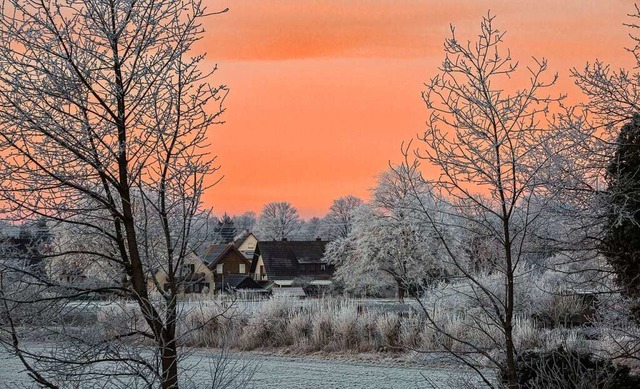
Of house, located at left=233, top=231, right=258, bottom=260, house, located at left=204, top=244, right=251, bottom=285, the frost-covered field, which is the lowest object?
the frost-covered field

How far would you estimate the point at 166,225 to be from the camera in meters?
5.51

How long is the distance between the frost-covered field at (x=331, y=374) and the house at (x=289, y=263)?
127 ft

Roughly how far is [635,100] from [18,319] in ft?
31.9

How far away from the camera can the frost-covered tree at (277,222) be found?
85.9m

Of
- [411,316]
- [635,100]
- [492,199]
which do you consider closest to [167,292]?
[492,199]

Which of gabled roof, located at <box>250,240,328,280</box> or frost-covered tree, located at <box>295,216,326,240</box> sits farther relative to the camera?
frost-covered tree, located at <box>295,216,326,240</box>

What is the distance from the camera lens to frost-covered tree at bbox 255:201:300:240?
85.9 m

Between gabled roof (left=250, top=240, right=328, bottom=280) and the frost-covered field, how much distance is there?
39.2m

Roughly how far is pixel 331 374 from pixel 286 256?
43.7 meters

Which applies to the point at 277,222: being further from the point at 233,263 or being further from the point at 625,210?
the point at 625,210

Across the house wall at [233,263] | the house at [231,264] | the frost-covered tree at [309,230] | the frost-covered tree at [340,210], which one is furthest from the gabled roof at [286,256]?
the frost-covered tree at [309,230]

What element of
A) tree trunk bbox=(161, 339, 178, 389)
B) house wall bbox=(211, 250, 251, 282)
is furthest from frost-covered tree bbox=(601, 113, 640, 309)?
house wall bbox=(211, 250, 251, 282)

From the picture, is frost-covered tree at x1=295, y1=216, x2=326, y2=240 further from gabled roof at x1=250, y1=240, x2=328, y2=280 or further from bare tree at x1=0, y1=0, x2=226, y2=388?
bare tree at x1=0, y1=0, x2=226, y2=388

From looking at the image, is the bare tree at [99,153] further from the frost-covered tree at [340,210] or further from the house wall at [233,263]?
the frost-covered tree at [340,210]
